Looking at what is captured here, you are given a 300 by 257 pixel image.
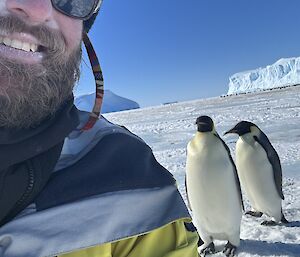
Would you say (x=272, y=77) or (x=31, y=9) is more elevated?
(x=31, y=9)

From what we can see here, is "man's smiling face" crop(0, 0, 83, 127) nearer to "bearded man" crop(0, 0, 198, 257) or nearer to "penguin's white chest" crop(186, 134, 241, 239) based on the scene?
"bearded man" crop(0, 0, 198, 257)

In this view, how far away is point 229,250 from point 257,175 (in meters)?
1.02

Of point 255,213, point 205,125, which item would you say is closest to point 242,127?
point 205,125

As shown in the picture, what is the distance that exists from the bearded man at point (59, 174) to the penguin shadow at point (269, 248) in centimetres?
200

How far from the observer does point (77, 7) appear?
39.8 inches

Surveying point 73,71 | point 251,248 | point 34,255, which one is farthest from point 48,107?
point 251,248

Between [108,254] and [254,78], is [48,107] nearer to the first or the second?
[108,254]

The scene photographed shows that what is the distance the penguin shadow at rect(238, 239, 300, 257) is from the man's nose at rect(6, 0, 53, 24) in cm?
233

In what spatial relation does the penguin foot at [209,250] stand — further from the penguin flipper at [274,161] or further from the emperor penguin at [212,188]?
the penguin flipper at [274,161]

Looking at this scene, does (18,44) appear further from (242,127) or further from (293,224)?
(242,127)

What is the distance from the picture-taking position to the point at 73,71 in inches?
41.6

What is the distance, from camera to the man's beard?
839 mm

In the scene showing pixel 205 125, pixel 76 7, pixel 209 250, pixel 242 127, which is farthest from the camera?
pixel 242 127

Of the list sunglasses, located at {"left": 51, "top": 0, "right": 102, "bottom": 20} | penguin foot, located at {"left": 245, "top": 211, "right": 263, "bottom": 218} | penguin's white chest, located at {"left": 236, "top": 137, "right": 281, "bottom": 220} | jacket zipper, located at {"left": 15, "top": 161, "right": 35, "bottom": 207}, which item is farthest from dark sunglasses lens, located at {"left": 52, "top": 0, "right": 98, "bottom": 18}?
penguin foot, located at {"left": 245, "top": 211, "right": 263, "bottom": 218}
